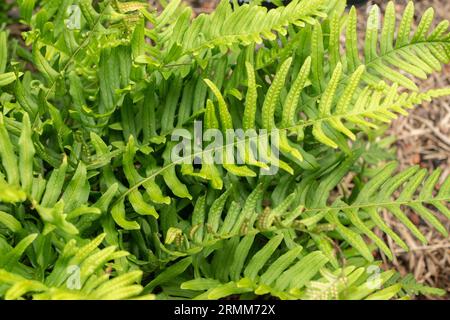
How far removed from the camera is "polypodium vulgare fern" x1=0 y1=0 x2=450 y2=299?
3.95 ft

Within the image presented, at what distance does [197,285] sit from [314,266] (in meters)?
0.26

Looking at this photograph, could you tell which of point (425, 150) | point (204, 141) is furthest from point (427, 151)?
point (204, 141)

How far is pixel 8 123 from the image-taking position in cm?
129

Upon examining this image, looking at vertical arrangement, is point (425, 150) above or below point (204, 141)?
above

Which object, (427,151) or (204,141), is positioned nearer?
(204,141)

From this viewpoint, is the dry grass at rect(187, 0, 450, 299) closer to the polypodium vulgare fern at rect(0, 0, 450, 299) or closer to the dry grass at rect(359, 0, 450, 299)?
the dry grass at rect(359, 0, 450, 299)

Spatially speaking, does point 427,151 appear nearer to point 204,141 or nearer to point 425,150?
point 425,150

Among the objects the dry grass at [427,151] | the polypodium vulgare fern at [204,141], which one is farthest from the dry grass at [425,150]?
the polypodium vulgare fern at [204,141]

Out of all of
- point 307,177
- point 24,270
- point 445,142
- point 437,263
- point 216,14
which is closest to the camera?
point 24,270

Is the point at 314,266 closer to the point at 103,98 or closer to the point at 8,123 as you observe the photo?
the point at 103,98

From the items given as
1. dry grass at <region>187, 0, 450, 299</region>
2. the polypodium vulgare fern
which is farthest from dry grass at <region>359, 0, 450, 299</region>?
the polypodium vulgare fern

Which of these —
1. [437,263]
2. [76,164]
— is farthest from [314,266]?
[437,263]

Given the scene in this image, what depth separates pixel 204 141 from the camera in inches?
51.3

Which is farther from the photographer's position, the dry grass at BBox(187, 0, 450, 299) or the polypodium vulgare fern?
the dry grass at BBox(187, 0, 450, 299)
